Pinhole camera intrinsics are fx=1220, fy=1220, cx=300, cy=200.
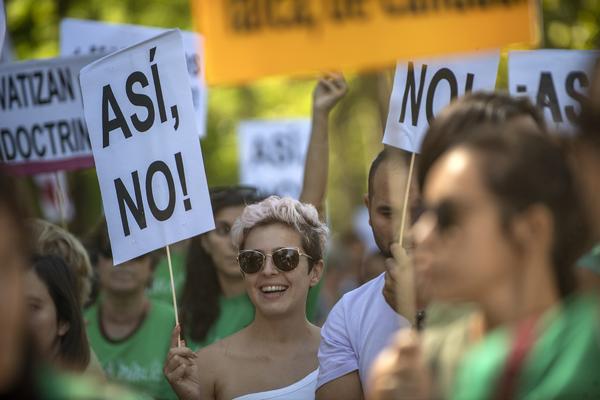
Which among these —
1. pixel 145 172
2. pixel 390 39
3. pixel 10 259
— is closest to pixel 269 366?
pixel 145 172

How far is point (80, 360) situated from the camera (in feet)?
16.2

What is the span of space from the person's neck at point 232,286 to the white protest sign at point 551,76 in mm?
1785

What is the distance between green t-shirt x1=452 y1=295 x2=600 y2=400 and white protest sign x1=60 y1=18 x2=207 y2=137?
571cm

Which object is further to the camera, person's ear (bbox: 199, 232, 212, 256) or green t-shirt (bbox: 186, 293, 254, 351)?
person's ear (bbox: 199, 232, 212, 256)

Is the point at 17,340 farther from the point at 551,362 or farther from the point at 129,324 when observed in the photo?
the point at 129,324

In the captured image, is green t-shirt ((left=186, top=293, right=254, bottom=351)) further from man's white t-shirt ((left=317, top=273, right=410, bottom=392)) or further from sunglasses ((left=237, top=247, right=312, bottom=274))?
man's white t-shirt ((left=317, top=273, right=410, bottom=392))

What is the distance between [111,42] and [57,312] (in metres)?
3.85

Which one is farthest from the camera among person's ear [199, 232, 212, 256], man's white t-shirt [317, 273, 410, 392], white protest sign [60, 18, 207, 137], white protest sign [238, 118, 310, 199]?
white protest sign [238, 118, 310, 199]

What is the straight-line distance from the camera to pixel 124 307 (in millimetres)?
6941

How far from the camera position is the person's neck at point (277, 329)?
16.7 ft

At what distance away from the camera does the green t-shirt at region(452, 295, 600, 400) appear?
8.68ft

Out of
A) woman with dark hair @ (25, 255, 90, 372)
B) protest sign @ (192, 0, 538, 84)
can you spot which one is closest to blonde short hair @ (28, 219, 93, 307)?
woman with dark hair @ (25, 255, 90, 372)

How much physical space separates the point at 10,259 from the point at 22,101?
504cm

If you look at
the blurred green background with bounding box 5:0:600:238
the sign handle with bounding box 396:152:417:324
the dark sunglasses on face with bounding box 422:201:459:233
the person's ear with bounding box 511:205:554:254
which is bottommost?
the blurred green background with bounding box 5:0:600:238
